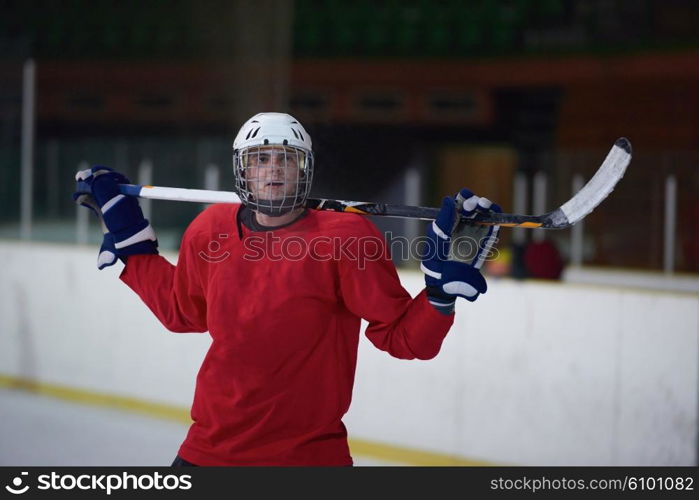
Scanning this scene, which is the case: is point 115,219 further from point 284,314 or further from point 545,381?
point 545,381

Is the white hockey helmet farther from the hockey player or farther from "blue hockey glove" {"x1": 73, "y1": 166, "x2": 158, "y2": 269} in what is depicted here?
"blue hockey glove" {"x1": 73, "y1": 166, "x2": 158, "y2": 269}

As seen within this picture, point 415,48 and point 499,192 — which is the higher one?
point 415,48

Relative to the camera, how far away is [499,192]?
659 centimetres

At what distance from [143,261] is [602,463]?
1.98 m

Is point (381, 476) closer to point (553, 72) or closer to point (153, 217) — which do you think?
point (153, 217)

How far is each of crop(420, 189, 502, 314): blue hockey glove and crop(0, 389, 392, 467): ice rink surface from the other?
2253mm

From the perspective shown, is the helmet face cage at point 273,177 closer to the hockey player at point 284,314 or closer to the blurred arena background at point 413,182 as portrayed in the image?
the hockey player at point 284,314

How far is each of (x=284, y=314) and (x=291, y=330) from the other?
30 millimetres

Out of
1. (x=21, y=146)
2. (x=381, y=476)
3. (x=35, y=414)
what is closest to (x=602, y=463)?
(x=381, y=476)

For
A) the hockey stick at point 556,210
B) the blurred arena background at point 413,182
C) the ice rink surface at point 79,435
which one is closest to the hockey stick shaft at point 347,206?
the hockey stick at point 556,210

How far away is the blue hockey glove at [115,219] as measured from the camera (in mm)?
2049

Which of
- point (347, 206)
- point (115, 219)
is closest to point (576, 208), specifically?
point (347, 206)

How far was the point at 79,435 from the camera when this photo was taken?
4.33m

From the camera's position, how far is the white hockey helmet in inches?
72.2
